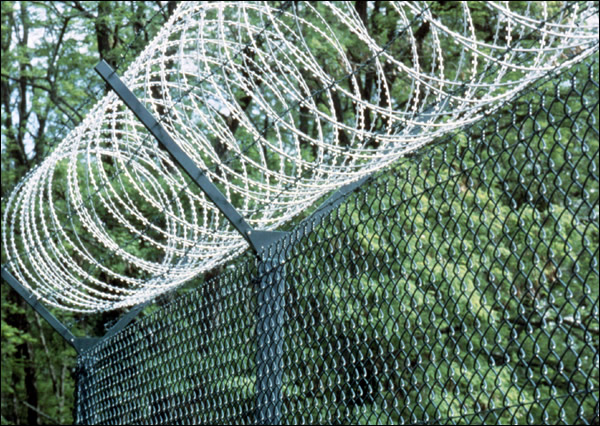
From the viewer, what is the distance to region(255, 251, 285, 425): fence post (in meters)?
4.60

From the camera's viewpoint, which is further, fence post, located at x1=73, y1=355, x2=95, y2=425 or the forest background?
the forest background

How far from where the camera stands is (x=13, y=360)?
17.0 metres

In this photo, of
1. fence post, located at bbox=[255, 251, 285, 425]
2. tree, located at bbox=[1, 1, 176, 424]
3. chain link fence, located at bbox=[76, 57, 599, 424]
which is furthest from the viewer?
tree, located at bbox=[1, 1, 176, 424]

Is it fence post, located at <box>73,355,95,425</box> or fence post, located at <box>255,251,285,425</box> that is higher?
fence post, located at <box>255,251,285,425</box>

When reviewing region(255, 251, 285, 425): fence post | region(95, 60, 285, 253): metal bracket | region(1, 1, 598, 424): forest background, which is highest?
region(95, 60, 285, 253): metal bracket

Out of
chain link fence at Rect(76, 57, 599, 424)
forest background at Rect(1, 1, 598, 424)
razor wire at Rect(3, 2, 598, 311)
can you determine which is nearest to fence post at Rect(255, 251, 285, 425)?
chain link fence at Rect(76, 57, 599, 424)

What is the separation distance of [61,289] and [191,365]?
5.90 ft

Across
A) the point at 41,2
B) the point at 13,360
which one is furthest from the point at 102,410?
the point at 41,2

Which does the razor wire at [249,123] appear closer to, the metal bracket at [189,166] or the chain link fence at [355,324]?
the metal bracket at [189,166]

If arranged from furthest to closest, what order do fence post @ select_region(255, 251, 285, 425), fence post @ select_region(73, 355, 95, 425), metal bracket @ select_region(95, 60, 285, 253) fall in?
fence post @ select_region(73, 355, 95, 425) < metal bracket @ select_region(95, 60, 285, 253) < fence post @ select_region(255, 251, 285, 425)

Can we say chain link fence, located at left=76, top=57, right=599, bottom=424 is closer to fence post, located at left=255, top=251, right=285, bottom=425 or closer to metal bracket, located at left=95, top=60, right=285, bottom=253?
fence post, located at left=255, top=251, right=285, bottom=425

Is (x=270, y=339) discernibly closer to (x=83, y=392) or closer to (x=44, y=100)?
(x=83, y=392)

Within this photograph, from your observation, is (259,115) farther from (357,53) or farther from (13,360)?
(13,360)

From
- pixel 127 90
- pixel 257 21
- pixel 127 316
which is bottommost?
pixel 257 21
